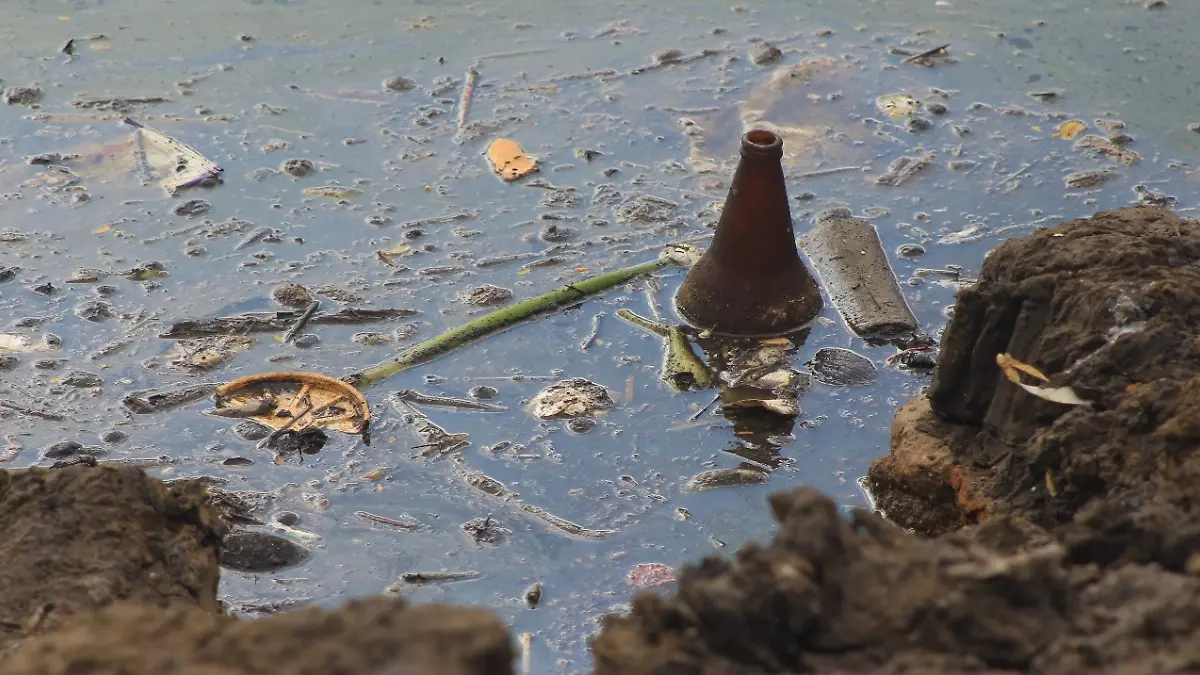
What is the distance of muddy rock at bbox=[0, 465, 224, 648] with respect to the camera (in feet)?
7.71

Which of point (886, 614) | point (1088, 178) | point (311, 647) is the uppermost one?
point (311, 647)

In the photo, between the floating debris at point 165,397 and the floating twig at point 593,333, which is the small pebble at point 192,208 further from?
the floating twig at point 593,333

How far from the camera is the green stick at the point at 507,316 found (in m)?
4.63

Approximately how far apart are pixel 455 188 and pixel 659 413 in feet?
6.21

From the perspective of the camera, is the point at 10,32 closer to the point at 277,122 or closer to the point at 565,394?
the point at 277,122

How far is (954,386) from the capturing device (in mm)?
3576

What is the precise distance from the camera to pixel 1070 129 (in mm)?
6180

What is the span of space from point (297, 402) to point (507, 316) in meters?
0.88

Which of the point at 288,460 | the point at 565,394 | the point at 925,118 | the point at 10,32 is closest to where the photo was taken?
the point at 288,460

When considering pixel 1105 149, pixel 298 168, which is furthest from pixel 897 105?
pixel 298 168

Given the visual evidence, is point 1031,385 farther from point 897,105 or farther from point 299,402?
point 897,105

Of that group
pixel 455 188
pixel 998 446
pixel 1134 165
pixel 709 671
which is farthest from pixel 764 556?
pixel 1134 165

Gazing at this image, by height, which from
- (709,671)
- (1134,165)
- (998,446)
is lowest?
(1134,165)

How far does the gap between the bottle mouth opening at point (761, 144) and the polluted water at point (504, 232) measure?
0.72m
